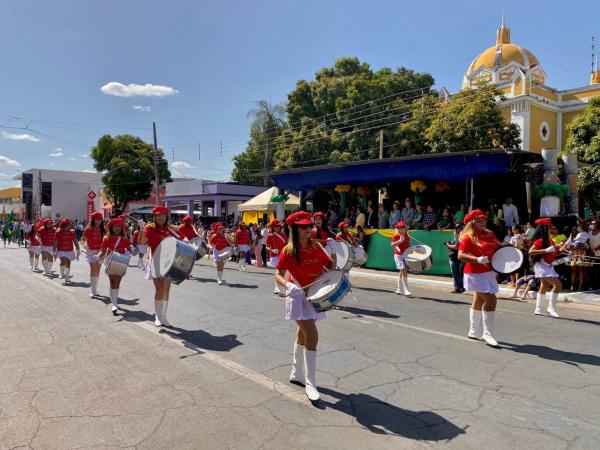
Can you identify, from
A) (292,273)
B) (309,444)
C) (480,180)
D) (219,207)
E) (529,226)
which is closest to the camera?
(309,444)

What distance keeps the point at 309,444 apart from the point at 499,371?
297cm

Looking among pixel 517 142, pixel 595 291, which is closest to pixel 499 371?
pixel 595 291

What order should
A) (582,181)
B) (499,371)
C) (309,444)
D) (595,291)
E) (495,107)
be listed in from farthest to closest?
(495,107) → (582,181) → (595,291) → (499,371) → (309,444)

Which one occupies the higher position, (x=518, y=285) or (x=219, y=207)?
(x=219, y=207)

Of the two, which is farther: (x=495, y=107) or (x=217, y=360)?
(x=495, y=107)

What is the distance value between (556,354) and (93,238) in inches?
375

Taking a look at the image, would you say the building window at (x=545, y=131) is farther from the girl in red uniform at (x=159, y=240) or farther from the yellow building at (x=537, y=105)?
the girl in red uniform at (x=159, y=240)

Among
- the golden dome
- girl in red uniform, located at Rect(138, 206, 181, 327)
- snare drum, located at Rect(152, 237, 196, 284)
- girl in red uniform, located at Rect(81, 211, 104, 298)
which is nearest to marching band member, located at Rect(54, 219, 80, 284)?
girl in red uniform, located at Rect(81, 211, 104, 298)

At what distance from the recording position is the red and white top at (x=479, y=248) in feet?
23.2

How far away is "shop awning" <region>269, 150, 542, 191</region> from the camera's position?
1566 centimetres

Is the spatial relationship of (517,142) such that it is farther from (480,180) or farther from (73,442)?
(73,442)

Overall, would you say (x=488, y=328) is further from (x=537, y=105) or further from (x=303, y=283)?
(x=537, y=105)

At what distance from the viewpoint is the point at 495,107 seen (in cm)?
2881

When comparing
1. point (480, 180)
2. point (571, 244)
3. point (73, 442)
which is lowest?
point (73, 442)
